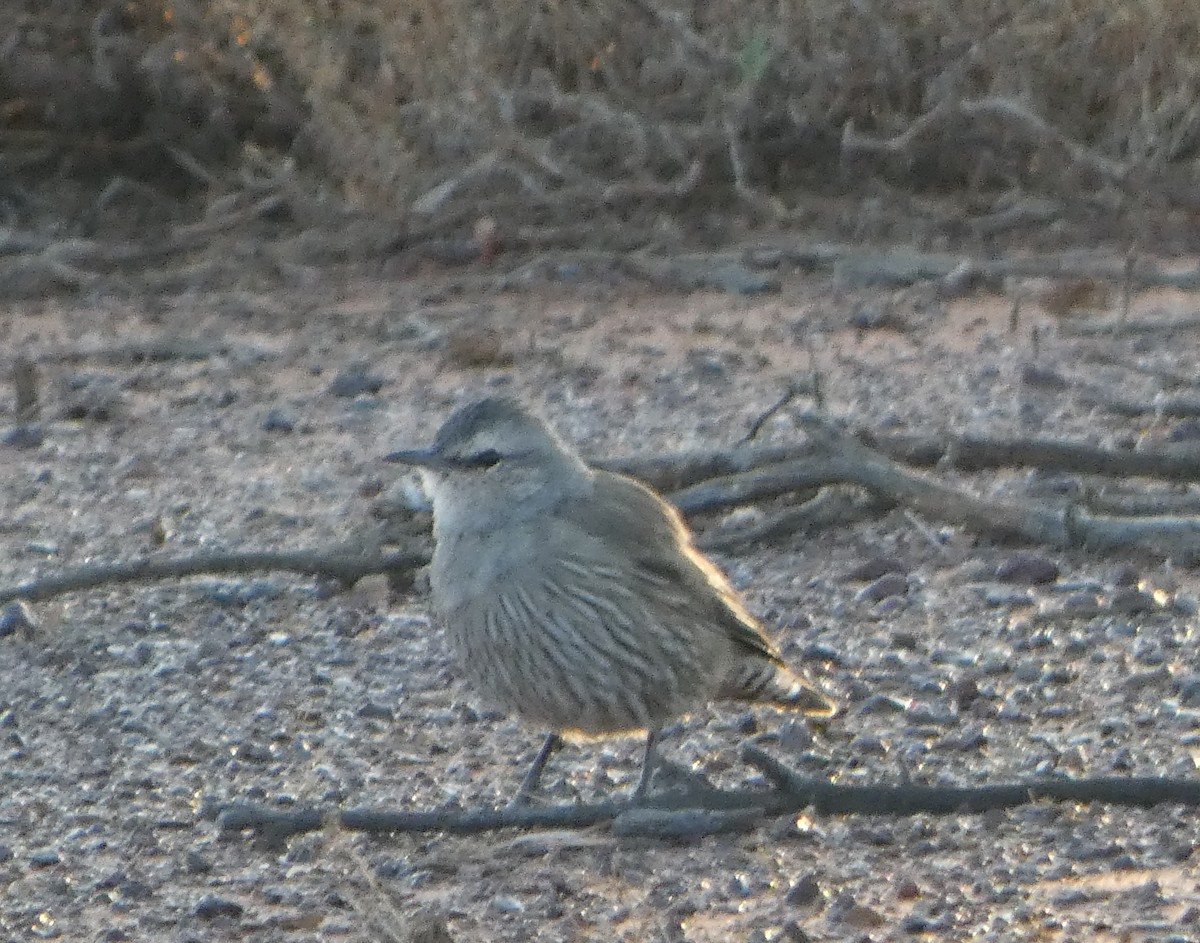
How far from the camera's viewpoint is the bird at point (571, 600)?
16.8 ft

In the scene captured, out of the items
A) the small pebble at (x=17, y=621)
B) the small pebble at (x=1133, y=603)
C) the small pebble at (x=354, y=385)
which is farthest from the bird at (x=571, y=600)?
the small pebble at (x=354, y=385)

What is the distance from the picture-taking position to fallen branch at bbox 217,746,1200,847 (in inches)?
185

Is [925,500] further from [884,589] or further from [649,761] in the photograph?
[649,761]

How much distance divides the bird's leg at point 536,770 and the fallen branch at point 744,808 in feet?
0.69

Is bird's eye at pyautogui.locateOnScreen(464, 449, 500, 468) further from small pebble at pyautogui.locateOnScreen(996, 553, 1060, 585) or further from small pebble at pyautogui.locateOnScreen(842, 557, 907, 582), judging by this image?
small pebble at pyautogui.locateOnScreen(996, 553, 1060, 585)

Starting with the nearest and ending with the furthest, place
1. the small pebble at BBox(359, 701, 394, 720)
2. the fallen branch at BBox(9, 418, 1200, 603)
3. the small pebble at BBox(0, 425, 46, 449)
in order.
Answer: the small pebble at BBox(359, 701, 394, 720) < the fallen branch at BBox(9, 418, 1200, 603) < the small pebble at BBox(0, 425, 46, 449)

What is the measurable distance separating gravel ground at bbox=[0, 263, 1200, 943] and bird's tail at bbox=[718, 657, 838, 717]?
98mm

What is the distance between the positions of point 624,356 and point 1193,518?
3.46 m

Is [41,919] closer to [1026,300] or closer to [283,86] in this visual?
[1026,300]

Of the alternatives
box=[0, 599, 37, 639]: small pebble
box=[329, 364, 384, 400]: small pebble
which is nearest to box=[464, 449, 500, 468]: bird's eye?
box=[0, 599, 37, 639]: small pebble

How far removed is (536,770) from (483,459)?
2.46ft

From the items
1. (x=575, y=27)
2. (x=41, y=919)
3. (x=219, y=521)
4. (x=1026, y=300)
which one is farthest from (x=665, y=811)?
(x=575, y=27)

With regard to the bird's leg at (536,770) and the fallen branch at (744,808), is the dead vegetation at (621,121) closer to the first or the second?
the bird's leg at (536,770)

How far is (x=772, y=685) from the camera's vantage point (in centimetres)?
541
